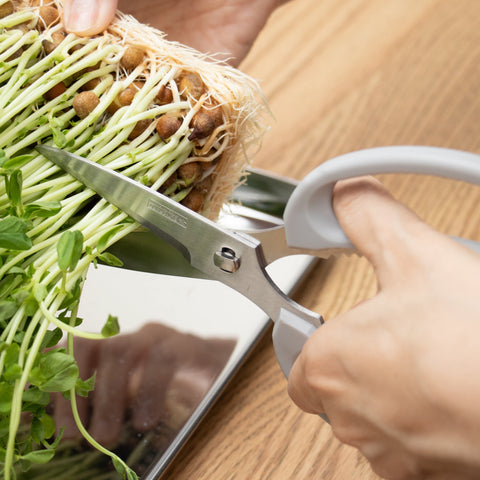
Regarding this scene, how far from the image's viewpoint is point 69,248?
14.4 inches

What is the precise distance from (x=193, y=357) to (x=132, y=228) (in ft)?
0.61

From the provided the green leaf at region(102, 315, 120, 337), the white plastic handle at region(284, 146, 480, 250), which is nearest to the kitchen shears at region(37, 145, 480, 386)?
the white plastic handle at region(284, 146, 480, 250)

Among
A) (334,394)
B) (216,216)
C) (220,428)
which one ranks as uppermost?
(334,394)

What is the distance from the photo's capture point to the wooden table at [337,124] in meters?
0.52

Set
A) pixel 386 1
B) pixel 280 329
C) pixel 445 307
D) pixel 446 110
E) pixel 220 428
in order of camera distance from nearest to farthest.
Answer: pixel 445 307 < pixel 280 329 < pixel 220 428 < pixel 446 110 < pixel 386 1

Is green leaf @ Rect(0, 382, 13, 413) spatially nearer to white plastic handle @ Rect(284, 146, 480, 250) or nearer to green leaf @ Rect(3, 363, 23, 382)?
green leaf @ Rect(3, 363, 23, 382)

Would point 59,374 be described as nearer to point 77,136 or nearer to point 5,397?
point 5,397

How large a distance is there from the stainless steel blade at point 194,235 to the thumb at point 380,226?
73 millimetres

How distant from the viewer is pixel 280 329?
1.24ft

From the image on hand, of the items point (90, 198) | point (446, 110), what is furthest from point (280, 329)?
point (446, 110)

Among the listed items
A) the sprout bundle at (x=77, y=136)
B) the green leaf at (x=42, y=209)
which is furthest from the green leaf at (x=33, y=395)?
the green leaf at (x=42, y=209)

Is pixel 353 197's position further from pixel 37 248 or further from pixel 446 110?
pixel 446 110

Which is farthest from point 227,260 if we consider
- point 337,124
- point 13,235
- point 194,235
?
point 337,124

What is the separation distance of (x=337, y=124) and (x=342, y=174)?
52 cm
